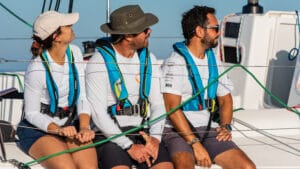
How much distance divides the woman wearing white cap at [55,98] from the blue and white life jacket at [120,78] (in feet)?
0.67

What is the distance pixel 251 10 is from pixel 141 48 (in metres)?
3.02

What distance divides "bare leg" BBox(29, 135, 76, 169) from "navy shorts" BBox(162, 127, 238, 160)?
71cm

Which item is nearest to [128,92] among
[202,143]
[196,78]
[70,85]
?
[70,85]

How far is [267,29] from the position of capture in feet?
25.1

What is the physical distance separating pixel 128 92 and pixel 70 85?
1.27ft

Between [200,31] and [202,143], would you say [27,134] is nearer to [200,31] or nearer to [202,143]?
[202,143]

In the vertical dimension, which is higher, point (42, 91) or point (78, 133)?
point (42, 91)

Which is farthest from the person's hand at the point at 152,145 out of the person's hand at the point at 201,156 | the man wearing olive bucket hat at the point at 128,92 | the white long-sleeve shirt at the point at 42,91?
the white long-sleeve shirt at the point at 42,91

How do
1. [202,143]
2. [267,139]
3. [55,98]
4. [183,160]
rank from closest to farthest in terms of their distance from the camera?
[183,160] → [55,98] → [202,143] → [267,139]

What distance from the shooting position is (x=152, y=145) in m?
4.74

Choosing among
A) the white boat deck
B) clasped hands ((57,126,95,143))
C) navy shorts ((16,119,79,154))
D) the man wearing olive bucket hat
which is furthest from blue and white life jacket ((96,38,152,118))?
the white boat deck

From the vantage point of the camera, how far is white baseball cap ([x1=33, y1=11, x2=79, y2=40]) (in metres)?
4.80

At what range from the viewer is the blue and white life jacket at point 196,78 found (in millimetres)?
5121

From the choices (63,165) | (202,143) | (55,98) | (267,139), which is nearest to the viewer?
(63,165)
